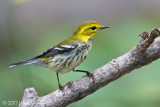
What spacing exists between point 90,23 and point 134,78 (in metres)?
0.75

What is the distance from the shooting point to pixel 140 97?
355 centimetres

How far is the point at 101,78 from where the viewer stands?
9.87 ft

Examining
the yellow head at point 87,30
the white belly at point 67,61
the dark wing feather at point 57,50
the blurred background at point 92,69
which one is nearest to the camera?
the blurred background at point 92,69

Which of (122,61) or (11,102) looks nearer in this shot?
(122,61)

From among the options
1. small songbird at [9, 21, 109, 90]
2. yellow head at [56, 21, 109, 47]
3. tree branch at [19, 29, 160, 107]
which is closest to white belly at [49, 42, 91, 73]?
small songbird at [9, 21, 109, 90]

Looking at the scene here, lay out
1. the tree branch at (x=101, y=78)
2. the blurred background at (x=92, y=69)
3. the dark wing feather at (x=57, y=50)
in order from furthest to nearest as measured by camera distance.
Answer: the dark wing feather at (x=57, y=50), the blurred background at (x=92, y=69), the tree branch at (x=101, y=78)

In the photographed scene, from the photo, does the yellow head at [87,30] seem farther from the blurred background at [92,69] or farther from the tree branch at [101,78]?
the tree branch at [101,78]

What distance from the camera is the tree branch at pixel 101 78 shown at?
114 inches

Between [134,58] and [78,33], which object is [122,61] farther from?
[78,33]

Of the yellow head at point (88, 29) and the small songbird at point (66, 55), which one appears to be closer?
the small songbird at point (66, 55)

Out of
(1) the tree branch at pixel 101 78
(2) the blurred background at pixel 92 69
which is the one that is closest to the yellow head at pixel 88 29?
(2) the blurred background at pixel 92 69

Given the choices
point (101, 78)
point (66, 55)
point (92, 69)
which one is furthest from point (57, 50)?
point (101, 78)

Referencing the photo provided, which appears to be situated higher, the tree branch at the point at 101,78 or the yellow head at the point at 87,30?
the yellow head at the point at 87,30

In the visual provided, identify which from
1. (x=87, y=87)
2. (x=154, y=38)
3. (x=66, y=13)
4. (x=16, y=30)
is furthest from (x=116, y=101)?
(x=66, y=13)
